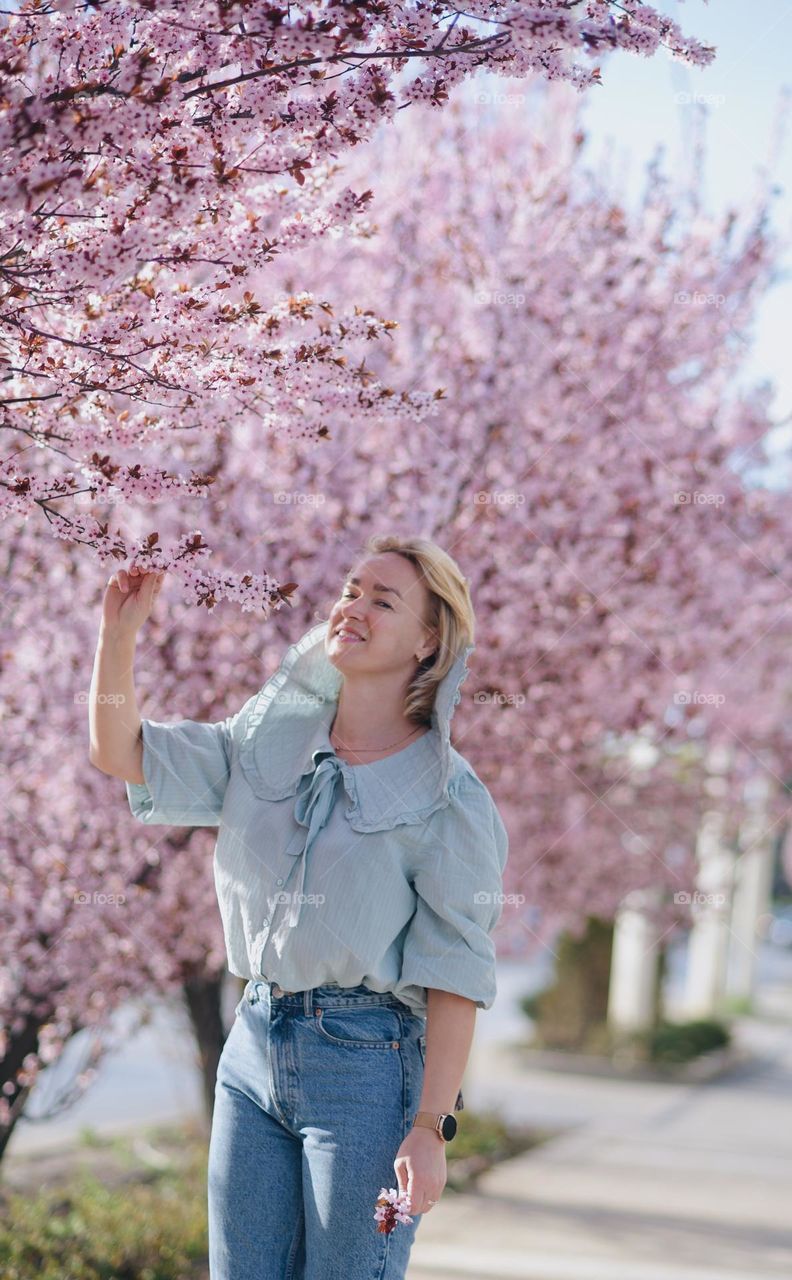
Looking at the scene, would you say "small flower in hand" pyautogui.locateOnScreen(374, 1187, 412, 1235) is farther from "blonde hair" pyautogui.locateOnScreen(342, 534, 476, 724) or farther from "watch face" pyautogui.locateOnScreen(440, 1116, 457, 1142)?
"blonde hair" pyautogui.locateOnScreen(342, 534, 476, 724)

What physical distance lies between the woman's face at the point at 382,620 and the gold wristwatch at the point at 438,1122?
0.85 meters

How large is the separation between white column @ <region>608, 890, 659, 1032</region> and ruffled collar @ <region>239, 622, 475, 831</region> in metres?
12.1

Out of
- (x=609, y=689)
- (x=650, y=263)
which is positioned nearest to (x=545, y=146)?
(x=650, y=263)

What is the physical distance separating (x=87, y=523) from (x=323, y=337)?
721mm

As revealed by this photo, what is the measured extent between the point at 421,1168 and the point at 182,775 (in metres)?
0.86

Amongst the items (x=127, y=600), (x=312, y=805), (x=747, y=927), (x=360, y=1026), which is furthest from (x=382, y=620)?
(x=747, y=927)

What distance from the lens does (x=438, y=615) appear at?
2729mm

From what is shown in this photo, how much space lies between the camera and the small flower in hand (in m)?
2.27

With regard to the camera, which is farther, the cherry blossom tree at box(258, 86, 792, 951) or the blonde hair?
the cherry blossom tree at box(258, 86, 792, 951)

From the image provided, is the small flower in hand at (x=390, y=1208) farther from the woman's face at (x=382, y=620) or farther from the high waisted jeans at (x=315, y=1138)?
the woman's face at (x=382, y=620)

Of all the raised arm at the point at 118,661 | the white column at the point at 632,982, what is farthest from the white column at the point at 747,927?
the raised arm at the point at 118,661

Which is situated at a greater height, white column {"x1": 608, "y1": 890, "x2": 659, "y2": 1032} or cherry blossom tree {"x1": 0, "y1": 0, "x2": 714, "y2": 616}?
cherry blossom tree {"x1": 0, "y1": 0, "x2": 714, "y2": 616}

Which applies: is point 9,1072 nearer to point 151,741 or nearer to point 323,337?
point 151,741

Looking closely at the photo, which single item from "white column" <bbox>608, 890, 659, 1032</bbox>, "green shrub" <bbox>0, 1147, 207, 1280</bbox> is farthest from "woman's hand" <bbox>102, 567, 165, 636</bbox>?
"white column" <bbox>608, 890, 659, 1032</bbox>
